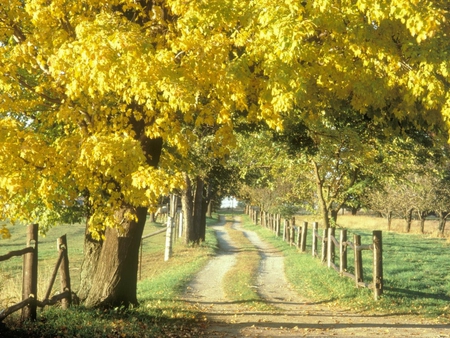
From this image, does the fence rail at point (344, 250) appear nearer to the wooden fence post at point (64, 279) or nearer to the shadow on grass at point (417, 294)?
the shadow on grass at point (417, 294)

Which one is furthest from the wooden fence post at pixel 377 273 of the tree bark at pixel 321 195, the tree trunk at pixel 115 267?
the tree bark at pixel 321 195

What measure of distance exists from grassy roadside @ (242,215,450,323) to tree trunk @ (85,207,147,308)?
533 centimetres

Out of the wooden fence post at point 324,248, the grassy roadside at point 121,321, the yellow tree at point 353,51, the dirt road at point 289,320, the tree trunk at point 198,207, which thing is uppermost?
the yellow tree at point 353,51

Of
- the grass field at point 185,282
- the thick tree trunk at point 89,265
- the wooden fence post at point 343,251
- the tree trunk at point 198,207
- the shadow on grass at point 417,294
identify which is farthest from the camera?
the tree trunk at point 198,207

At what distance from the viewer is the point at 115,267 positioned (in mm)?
11281

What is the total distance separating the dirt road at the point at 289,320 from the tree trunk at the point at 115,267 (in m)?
1.92

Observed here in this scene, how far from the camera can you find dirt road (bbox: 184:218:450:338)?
396 inches

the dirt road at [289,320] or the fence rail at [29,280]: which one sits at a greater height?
the fence rail at [29,280]

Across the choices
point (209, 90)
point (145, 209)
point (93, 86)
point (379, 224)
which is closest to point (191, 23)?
point (209, 90)

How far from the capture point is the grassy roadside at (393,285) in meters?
12.8

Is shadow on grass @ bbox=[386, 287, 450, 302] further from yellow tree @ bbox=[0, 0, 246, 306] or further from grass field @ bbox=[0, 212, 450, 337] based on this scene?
yellow tree @ bbox=[0, 0, 246, 306]

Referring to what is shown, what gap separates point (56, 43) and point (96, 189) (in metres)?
2.60

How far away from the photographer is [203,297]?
1459cm

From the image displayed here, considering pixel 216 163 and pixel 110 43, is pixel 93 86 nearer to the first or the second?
pixel 110 43
